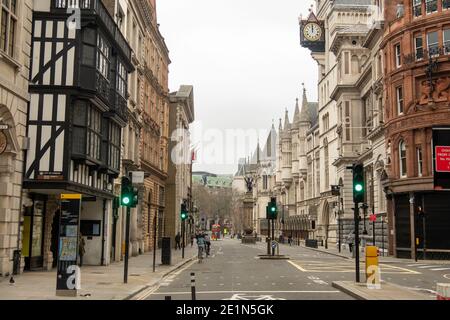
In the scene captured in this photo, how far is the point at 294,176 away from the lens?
11456 centimetres

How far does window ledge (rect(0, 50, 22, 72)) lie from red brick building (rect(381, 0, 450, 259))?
94.0ft

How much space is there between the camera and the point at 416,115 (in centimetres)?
4091

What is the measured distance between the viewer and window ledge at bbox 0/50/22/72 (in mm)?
20594

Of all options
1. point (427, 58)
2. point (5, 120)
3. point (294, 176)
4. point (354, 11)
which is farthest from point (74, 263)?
point (294, 176)

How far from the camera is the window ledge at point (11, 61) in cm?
2059

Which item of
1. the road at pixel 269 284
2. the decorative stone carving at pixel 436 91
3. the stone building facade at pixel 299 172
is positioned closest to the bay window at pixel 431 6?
the decorative stone carving at pixel 436 91

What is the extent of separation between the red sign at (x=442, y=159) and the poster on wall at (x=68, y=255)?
1000 centimetres

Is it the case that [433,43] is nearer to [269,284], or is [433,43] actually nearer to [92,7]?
Answer: [92,7]

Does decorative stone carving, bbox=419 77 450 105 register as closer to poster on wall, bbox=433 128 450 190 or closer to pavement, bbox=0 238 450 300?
pavement, bbox=0 238 450 300

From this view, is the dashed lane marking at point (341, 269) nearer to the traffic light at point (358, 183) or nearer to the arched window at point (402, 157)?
the traffic light at point (358, 183)

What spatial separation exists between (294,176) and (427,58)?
2940 inches

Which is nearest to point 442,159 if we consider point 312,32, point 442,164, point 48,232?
point 442,164

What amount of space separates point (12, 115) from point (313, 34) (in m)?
67.6
